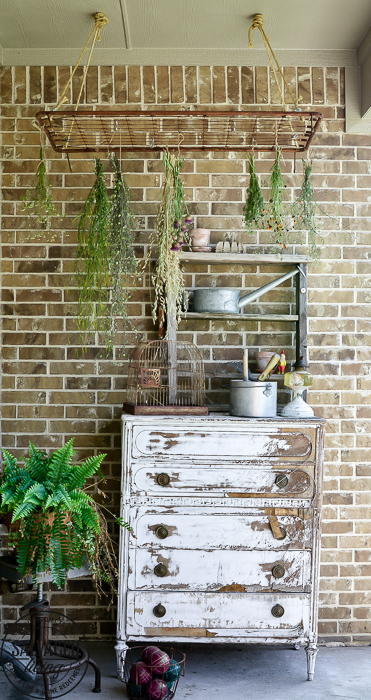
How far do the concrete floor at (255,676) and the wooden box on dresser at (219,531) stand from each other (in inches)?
6.1

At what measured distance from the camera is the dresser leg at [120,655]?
2590 millimetres

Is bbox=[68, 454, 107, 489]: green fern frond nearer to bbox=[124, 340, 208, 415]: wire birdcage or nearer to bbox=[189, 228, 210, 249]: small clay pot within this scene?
bbox=[124, 340, 208, 415]: wire birdcage

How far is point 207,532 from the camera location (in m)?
2.63

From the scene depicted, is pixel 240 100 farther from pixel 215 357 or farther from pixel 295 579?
pixel 295 579

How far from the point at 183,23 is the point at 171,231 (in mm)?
1124

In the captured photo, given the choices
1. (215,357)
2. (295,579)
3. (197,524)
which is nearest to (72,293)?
(215,357)

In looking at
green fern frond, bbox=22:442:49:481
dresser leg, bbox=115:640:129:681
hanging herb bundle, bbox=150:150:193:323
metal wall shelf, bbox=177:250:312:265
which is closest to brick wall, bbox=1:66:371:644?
metal wall shelf, bbox=177:250:312:265

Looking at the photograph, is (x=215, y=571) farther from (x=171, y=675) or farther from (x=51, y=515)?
(x=51, y=515)

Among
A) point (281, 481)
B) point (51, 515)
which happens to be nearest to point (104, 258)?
point (51, 515)

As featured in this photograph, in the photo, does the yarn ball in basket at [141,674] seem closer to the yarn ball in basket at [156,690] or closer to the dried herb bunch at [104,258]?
the yarn ball in basket at [156,690]

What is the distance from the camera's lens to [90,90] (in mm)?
3182

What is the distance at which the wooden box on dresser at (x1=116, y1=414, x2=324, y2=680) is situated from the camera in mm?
2609

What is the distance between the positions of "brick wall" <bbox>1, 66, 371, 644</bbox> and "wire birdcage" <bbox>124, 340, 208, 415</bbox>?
13cm

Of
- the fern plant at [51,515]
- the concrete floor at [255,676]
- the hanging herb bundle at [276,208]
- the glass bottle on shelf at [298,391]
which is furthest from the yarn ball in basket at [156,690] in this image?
the hanging herb bundle at [276,208]
